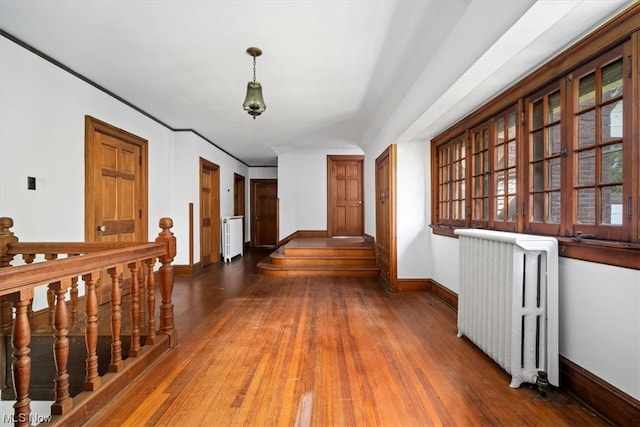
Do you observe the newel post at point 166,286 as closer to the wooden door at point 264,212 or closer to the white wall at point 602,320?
the white wall at point 602,320

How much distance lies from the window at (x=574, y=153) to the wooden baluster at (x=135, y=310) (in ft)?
8.86

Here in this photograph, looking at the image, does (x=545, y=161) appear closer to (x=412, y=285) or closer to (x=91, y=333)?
(x=412, y=285)

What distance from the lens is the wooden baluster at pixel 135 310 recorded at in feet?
6.75

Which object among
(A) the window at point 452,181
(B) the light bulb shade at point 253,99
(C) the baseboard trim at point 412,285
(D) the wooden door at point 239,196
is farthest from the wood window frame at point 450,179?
(D) the wooden door at point 239,196

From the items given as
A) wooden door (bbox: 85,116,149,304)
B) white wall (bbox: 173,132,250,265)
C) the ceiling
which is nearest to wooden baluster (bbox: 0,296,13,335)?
wooden door (bbox: 85,116,149,304)

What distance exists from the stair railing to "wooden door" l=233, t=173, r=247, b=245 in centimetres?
534

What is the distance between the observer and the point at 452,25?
2.16m

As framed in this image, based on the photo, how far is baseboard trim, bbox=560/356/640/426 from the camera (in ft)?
4.81

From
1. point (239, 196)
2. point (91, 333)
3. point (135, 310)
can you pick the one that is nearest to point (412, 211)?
point (135, 310)

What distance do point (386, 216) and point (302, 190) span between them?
3.03 metres

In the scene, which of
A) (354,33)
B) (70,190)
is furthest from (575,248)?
(70,190)

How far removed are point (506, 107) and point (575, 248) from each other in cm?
130

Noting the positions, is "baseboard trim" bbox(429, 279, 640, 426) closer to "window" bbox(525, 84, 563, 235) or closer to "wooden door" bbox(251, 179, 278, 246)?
"window" bbox(525, 84, 563, 235)

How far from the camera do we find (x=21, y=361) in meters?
1.31
